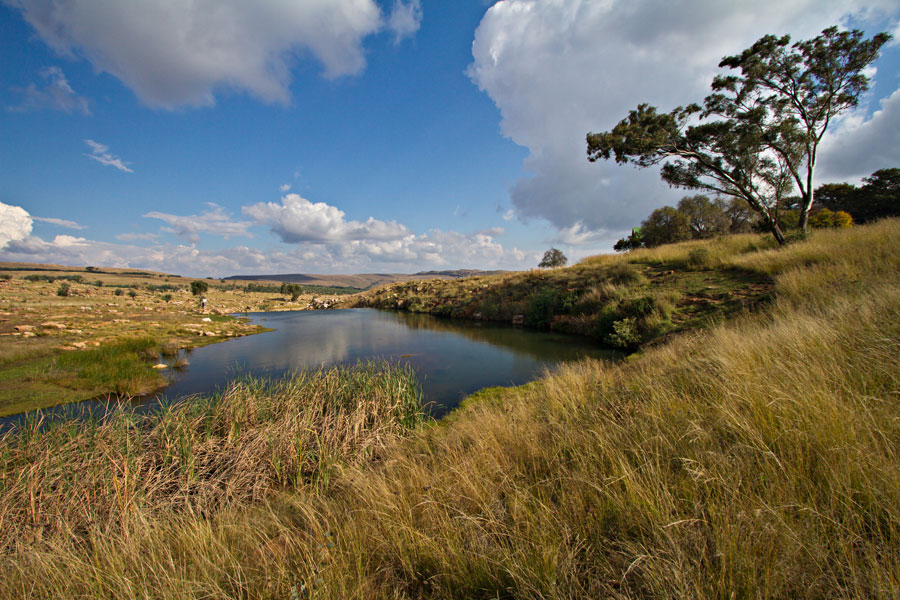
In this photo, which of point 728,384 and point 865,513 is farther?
point 728,384

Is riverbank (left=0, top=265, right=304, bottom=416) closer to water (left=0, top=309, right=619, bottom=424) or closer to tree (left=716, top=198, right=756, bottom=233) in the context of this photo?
water (left=0, top=309, right=619, bottom=424)

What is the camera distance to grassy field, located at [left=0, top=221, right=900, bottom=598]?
174 centimetres

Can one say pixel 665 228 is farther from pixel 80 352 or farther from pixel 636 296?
pixel 80 352

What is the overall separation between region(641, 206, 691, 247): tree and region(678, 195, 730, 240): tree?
110 cm

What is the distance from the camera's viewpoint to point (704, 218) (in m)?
34.2

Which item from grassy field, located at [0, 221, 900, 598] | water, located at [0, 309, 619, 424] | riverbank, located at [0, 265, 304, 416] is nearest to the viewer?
grassy field, located at [0, 221, 900, 598]

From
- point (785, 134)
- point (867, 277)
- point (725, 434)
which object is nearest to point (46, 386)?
point (725, 434)

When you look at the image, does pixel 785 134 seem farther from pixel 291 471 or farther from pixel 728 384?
pixel 291 471

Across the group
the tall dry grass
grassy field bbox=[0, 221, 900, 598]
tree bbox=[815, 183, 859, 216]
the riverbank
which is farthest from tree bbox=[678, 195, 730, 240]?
the riverbank

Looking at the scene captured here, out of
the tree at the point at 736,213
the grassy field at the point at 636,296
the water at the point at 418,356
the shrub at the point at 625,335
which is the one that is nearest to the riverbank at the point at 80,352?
the water at the point at 418,356

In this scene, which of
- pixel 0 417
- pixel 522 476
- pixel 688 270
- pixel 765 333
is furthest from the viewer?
pixel 688 270

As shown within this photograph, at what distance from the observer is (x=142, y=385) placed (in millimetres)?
10023

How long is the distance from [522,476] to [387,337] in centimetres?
1859

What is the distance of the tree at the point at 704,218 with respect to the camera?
33906mm
